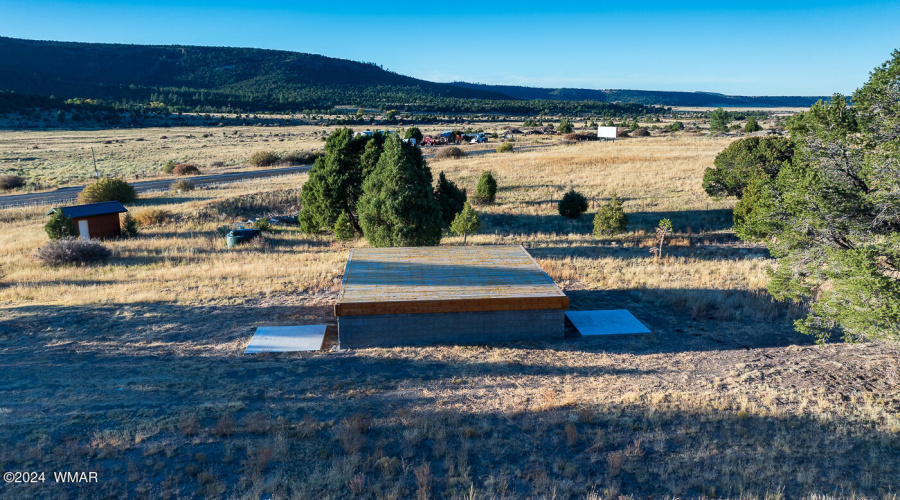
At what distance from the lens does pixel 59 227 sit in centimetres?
2250

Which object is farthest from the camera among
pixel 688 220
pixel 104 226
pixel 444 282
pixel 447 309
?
pixel 688 220

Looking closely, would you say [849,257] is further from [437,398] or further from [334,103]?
[334,103]

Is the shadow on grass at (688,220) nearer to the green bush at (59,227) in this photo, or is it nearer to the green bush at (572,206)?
the green bush at (572,206)

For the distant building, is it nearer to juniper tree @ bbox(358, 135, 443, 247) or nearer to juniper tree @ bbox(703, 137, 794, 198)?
juniper tree @ bbox(703, 137, 794, 198)

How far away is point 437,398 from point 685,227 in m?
22.9

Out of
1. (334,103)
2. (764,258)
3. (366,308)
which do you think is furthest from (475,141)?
(334,103)

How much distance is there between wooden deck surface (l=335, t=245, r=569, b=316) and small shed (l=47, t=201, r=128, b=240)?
15.1 meters

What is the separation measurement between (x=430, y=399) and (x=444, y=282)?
4623 mm

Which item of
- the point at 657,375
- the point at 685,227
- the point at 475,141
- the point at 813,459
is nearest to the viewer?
the point at 813,459

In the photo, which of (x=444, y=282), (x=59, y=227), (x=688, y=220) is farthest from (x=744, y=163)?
(x=59, y=227)

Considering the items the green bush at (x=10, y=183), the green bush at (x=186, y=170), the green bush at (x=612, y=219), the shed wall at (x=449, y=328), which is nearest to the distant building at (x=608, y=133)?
the green bush at (x=612, y=219)

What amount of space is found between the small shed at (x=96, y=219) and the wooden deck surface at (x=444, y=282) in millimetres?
15142

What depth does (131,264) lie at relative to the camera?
20.6 metres

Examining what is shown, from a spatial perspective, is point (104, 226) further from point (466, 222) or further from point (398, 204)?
point (466, 222)
